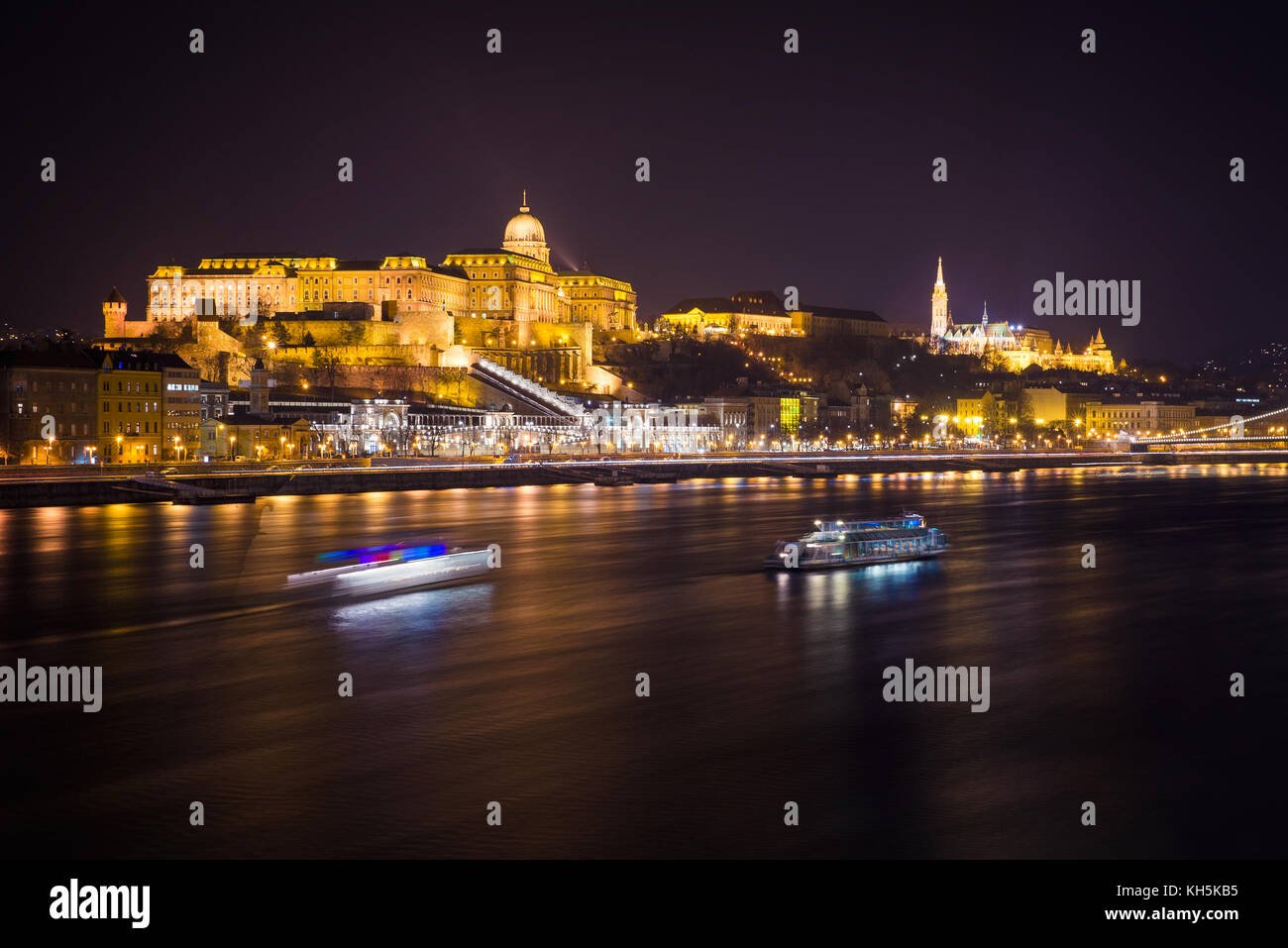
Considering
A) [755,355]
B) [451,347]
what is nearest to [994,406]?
[755,355]

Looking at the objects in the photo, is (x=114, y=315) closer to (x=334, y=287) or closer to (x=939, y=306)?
(x=334, y=287)

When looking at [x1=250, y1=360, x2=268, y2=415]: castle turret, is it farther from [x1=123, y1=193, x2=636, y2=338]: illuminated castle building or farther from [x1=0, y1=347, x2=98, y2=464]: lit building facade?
[x1=123, y1=193, x2=636, y2=338]: illuminated castle building

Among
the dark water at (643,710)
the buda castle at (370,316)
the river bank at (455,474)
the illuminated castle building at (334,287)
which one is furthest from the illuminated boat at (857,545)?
the illuminated castle building at (334,287)

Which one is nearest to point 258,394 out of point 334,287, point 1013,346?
point 334,287

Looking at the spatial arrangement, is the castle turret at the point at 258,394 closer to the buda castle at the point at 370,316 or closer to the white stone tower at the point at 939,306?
the buda castle at the point at 370,316
